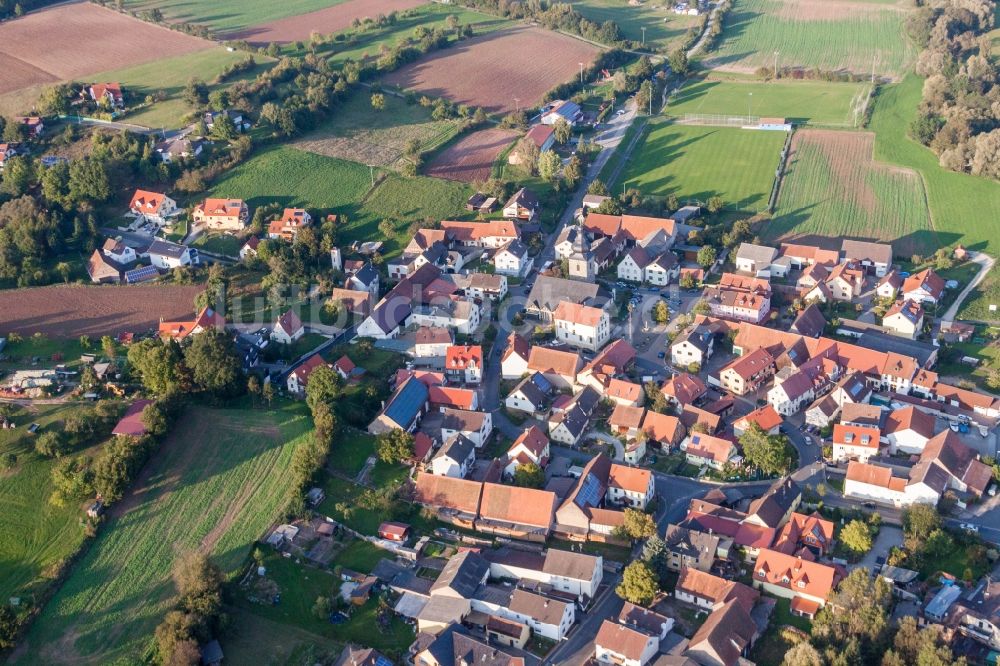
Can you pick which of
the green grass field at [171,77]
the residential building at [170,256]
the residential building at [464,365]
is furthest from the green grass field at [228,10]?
the residential building at [464,365]

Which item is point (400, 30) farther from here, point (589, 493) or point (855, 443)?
point (855, 443)

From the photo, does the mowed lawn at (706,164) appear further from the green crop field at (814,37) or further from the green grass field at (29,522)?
the green grass field at (29,522)

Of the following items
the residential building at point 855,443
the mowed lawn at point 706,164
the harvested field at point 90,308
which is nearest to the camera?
the residential building at point 855,443

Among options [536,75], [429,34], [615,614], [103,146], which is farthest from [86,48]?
[615,614]

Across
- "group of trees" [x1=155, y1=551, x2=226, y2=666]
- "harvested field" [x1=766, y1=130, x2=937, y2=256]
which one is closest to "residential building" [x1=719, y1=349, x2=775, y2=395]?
"harvested field" [x1=766, y1=130, x2=937, y2=256]

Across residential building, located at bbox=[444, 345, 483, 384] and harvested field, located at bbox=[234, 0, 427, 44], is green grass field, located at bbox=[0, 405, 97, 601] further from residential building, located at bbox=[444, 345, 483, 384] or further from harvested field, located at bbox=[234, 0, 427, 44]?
harvested field, located at bbox=[234, 0, 427, 44]

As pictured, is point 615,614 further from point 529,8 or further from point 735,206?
point 529,8
